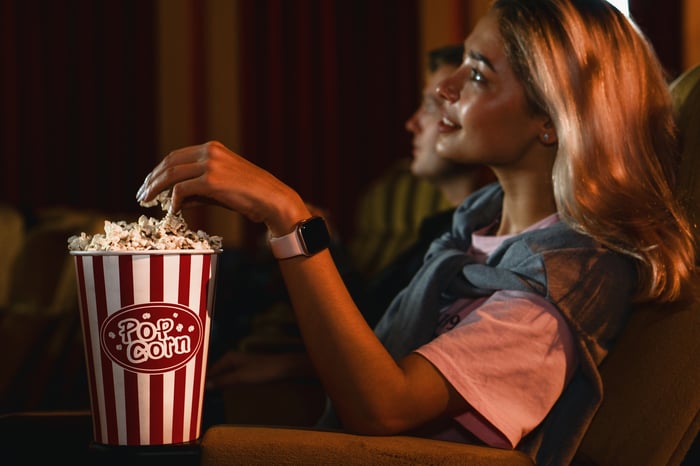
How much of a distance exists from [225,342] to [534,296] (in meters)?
1.59

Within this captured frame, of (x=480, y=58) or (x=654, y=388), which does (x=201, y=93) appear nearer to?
(x=480, y=58)

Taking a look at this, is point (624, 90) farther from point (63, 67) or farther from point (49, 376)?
point (63, 67)

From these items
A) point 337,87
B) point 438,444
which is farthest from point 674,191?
point 337,87

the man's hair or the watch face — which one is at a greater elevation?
the man's hair

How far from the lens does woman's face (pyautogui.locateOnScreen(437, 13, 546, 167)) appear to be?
1.16 metres

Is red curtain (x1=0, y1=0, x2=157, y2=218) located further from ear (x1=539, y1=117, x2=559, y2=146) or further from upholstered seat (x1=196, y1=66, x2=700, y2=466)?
upholstered seat (x1=196, y1=66, x2=700, y2=466)

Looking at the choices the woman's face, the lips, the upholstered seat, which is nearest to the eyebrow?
the woman's face

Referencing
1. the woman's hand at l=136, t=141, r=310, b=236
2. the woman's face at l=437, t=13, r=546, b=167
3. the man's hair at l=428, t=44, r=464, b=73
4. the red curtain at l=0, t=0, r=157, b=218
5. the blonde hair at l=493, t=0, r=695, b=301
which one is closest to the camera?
the woman's hand at l=136, t=141, r=310, b=236

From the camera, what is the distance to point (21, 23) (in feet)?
15.1

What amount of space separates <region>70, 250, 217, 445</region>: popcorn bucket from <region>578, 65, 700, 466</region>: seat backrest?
52cm

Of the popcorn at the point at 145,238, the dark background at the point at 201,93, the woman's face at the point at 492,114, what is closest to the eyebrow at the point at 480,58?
the woman's face at the point at 492,114

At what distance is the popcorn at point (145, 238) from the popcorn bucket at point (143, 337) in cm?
1

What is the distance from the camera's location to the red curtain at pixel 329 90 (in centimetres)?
436

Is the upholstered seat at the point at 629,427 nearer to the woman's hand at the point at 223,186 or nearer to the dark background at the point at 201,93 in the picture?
the woman's hand at the point at 223,186
